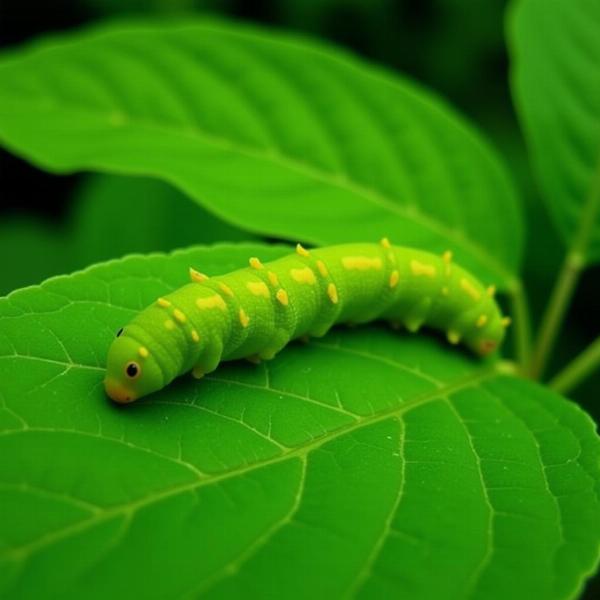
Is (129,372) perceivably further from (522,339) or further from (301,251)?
(522,339)

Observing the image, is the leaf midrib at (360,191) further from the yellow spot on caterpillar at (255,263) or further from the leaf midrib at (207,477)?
the yellow spot on caterpillar at (255,263)

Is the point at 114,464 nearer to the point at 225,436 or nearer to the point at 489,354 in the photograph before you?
the point at 225,436

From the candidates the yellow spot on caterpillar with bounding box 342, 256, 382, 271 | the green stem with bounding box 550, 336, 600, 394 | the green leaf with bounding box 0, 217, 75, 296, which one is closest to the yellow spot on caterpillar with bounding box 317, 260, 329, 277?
the yellow spot on caterpillar with bounding box 342, 256, 382, 271

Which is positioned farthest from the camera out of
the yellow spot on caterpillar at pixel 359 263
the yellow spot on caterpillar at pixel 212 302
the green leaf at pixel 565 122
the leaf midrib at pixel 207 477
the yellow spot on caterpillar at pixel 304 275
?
the green leaf at pixel 565 122

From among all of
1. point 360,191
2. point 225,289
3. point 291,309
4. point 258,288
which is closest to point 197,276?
point 225,289

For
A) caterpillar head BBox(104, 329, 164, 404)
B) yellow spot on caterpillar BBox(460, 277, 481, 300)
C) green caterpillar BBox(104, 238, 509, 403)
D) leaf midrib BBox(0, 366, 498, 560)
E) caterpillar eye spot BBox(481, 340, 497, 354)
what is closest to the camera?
leaf midrib BBox(0, 366, 498, 560)

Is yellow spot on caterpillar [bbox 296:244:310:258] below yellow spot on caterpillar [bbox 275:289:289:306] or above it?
above

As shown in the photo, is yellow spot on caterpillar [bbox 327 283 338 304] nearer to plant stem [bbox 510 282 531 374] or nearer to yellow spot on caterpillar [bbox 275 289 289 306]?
yellow spot on caterpillar [bbox 275 289 289 306]

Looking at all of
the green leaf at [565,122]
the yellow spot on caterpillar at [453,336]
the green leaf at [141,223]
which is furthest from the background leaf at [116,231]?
the green leaf at [565,122]
